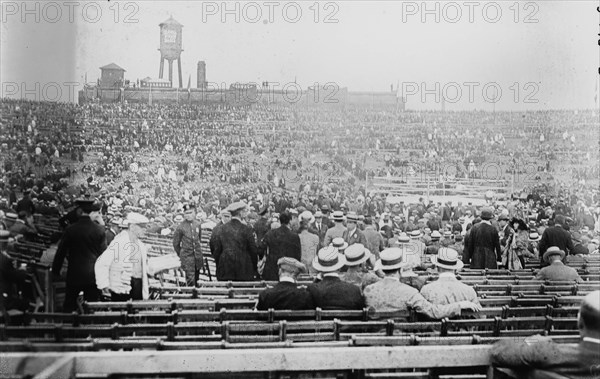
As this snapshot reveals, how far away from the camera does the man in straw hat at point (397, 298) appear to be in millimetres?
4656

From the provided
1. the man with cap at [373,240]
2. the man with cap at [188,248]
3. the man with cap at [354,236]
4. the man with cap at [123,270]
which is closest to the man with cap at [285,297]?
the man with cap at [123,270]

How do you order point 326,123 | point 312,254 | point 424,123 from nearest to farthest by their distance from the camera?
point 312,254
point 326,123
point 424,123

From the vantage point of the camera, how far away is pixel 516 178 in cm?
3055

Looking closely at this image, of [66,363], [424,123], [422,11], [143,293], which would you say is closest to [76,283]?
[143,293]

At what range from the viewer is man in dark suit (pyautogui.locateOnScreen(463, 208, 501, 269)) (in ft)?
28.3

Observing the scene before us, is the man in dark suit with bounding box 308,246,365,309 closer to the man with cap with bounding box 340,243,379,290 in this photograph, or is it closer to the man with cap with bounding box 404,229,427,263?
the man with cap with bounding box 340,243,379,290

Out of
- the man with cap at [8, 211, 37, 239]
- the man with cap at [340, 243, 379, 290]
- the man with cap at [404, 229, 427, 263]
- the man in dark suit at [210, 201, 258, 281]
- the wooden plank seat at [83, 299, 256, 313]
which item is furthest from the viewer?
the man with cap at [404, 229, 427, 263]

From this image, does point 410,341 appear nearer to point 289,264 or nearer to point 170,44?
point 289,264

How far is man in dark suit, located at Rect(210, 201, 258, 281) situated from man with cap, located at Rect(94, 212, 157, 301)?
5.26 ft

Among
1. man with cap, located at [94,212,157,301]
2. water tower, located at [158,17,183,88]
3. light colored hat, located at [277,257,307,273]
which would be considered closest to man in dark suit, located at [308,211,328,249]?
man with cap, located at [94,212,157,301]

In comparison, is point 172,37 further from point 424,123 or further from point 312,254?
point 312,254

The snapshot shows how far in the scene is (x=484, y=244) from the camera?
8.66 m

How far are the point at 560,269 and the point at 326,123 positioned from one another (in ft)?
102

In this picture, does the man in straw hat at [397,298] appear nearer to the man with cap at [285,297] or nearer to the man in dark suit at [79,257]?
the man with cap at [285,297]
